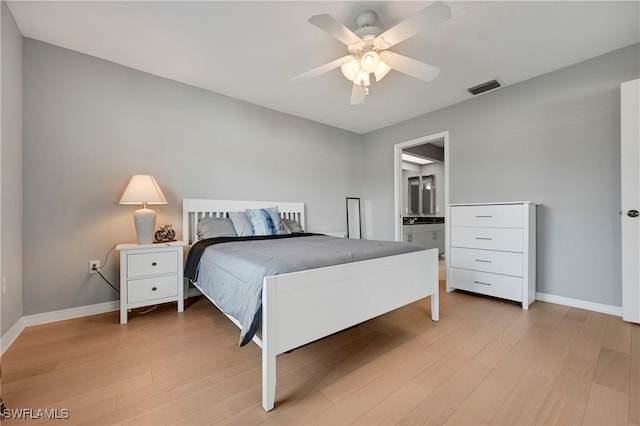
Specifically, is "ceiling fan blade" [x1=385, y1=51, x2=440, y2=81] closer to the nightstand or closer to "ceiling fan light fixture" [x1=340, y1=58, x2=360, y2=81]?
"ceiling fan light fixture" [x1=340, y1=58, x2=360, y2=81]

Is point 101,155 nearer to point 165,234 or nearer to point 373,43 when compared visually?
point 165,234

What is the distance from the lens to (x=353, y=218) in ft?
14.8

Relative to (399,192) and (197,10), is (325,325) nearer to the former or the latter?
(197,10)

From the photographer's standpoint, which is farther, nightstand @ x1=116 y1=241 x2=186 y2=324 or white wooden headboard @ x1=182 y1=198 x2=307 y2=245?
white wooden headboard @ x1=182 y1=198 x2=307 y2=245

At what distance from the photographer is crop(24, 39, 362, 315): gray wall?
7.16 feet

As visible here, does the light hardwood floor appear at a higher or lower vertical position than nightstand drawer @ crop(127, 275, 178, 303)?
lower

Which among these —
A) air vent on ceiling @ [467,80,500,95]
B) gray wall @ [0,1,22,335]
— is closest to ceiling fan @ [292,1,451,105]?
air vent on ceiling @ [467,80,500,95]

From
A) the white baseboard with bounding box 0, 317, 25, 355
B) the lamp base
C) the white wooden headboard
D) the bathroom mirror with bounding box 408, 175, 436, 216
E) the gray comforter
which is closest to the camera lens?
the gray comforter

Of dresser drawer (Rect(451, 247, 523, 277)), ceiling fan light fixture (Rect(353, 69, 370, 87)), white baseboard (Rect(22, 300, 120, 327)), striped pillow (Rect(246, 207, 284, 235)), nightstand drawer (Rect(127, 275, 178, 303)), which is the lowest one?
white baseboard (Rect(22, 300, 120, 327))

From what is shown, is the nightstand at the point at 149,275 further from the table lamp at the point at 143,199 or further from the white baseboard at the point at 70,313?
the white baseboard at the point at 70,313

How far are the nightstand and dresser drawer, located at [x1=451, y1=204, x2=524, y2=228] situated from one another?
9.63 ft

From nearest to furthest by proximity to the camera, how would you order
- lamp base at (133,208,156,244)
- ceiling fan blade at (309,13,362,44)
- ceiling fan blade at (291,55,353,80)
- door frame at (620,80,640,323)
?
ceiling fan blade at (309,13,362,44), ceiling fan blade at (291,55,353,80), door frame at (620,80,640,323), lamp base at (133,208,156,244)

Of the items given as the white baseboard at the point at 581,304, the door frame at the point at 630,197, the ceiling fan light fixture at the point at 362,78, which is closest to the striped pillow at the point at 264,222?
the ceiling fan light fixture at the point at 362,78

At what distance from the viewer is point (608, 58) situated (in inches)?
93.1
